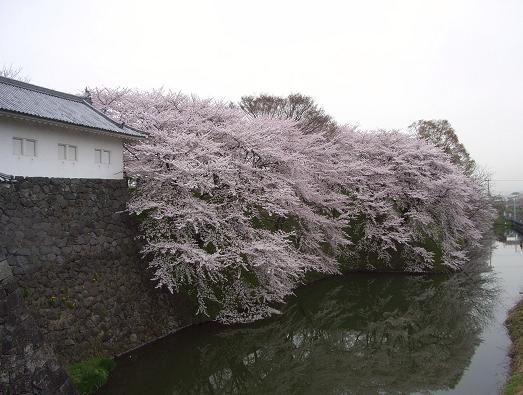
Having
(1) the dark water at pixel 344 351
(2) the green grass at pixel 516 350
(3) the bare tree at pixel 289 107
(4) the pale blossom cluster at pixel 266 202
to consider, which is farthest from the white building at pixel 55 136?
(3) the bare tree at pixel 289 107

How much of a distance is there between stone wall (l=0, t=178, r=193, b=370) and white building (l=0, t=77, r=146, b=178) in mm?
696

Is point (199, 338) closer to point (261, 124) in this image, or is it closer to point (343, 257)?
point (261, 124)

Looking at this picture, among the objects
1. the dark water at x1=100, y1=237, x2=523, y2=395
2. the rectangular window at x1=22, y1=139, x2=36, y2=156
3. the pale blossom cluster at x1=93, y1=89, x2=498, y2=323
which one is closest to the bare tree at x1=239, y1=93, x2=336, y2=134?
the pale blossom cluster at x1=93, y1=89, x2=498, y2=323

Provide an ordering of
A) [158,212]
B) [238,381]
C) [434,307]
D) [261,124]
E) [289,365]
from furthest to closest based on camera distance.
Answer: [261,124]
[434,307]
[158,212]
[289,365]
[238,381]

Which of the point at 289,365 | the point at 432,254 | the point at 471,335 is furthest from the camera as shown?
the point at 432,254

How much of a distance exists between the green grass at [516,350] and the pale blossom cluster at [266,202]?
6476 mm

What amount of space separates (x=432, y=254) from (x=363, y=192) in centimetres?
503

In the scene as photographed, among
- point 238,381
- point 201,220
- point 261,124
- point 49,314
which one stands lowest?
point 238,381

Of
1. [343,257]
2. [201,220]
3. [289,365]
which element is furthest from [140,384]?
[343,257]

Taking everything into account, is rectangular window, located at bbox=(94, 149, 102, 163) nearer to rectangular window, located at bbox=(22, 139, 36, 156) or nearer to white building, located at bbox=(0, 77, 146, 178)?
white building, located at bbox=(0, 77, 146, 178)

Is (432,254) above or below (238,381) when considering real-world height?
above

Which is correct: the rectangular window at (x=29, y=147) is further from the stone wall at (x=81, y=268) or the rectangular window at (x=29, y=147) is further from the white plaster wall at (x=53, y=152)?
the stone wall at (x=81, y=268)

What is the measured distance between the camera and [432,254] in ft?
75.9

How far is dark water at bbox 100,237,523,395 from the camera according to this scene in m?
10.2
